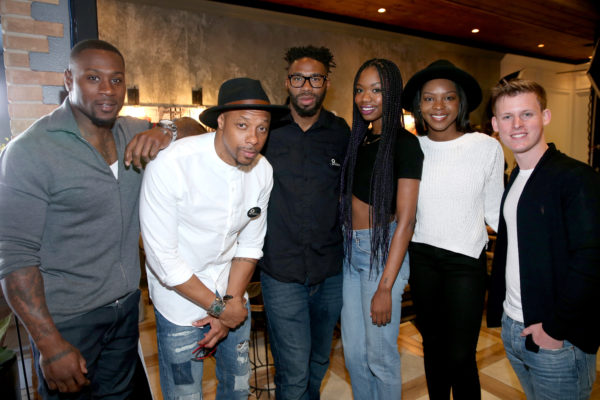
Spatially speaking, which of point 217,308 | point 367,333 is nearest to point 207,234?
point 217,308

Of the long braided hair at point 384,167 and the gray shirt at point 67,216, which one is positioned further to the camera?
the long braided hair at point 384,167

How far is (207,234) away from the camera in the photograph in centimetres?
170

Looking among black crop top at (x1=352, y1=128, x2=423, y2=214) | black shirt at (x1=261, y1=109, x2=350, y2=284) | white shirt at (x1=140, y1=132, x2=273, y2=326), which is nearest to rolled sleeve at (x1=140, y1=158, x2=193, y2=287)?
white shirt at (x1=140, y1=132, x2=273, y2=326)

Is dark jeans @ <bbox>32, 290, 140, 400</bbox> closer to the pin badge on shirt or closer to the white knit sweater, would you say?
the pin badge on shirt

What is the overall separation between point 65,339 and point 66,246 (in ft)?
1.23

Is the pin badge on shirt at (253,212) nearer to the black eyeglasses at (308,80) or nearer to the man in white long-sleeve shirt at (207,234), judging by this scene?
the man in white long-sleeve shirt at (207,234)

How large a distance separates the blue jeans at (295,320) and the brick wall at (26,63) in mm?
1542

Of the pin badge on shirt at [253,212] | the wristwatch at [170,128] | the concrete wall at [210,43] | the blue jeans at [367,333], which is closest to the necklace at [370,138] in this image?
the blue jeans at [367,333]

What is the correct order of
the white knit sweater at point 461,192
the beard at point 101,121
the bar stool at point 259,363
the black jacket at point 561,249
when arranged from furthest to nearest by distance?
the bar stool at point 259,363 → the white knit sweater at point 461,192 → the beard at point 101,121 → the black jacket at point 561,249

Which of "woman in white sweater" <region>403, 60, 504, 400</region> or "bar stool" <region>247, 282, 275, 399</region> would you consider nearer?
"woman in white sweater" <region>403, 60, 504, 400</region>

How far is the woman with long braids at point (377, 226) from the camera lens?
186 centimetres

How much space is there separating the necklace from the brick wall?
1699 mm

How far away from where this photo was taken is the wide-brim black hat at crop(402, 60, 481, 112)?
6.27ft

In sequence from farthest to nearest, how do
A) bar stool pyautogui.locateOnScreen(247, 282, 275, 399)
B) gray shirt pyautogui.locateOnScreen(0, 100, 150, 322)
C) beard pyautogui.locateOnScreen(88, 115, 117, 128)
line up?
bar stool pyautogui.locateOnScreen(247, 282, 275, 399), beard pyautogui.locateOnScreen(88, 115, 117, 128), gray shirt pyautogui.locateOnScreen(0, 100, 150, 322)
